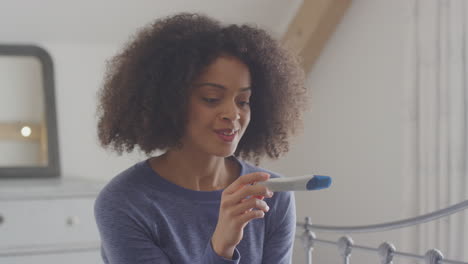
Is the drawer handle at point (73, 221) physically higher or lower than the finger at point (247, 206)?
lower

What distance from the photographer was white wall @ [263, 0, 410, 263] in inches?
103

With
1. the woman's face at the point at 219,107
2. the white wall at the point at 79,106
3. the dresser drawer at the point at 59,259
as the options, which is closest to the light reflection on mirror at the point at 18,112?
the white wall at the point at 79,106

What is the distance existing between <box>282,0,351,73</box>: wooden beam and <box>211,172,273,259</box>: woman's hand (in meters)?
1.78

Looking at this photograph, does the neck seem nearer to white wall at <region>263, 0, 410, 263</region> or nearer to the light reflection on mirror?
white wall at <region>263, 0, 410, 263</region>

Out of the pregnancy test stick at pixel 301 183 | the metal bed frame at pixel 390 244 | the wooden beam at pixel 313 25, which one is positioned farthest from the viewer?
the wooden beam at pixel 313 25

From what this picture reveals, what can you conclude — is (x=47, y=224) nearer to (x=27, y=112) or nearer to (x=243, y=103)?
(x=27, y=112)

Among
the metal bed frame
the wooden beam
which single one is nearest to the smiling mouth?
the metal bed frame

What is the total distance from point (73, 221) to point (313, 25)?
128 cm

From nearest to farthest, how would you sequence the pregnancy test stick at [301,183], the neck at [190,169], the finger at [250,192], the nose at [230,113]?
1. the pregnancy test stick at [301,183]
2. the finger at [250,192]
3. the nose at [230,113]
4. the neck at [190,169]

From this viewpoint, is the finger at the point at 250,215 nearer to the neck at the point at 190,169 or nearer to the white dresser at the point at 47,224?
the neck at the point at 190,169

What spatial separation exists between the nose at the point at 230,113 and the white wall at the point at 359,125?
57.2 inches

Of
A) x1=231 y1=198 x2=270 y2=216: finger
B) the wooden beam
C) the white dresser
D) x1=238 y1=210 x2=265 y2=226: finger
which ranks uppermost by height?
the wooden beam

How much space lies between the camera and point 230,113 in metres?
1.16

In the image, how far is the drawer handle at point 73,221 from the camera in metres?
2.59
